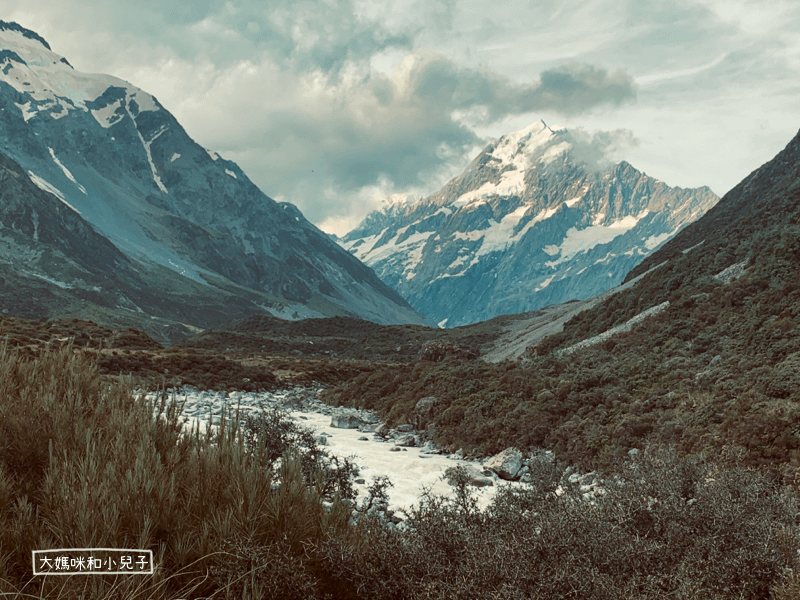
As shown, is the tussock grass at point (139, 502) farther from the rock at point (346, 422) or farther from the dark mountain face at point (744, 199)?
the dark mountain face at point (744, 199)

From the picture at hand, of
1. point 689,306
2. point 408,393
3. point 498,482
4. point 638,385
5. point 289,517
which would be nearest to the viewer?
point 289,517

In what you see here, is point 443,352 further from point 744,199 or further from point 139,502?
point 139,502

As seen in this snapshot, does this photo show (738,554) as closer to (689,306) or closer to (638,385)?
(638,385)

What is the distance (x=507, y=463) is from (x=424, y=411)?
279 inches

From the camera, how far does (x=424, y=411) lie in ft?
63.8

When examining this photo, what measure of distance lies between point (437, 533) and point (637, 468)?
414 cm

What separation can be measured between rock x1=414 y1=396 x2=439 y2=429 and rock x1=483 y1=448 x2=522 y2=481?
5.81 m

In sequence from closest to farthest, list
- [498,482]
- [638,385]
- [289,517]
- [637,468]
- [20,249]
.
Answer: [289,517], [637,468], [498,482], [638,385], [20,249]

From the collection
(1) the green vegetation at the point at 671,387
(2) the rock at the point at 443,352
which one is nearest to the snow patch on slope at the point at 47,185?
(2) the rock at the point at 443,352

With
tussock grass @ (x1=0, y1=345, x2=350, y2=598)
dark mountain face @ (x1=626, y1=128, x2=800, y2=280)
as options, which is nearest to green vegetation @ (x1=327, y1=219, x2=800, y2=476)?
tussock grass @ (x1=0, y1=345, x2=350, y2=598)

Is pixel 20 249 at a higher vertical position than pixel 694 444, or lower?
higher

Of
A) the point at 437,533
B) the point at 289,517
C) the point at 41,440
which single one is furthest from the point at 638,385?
the point at 41,440

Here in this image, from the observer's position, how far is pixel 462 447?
15398 millimetres

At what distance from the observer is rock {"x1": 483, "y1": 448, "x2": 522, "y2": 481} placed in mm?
12266
